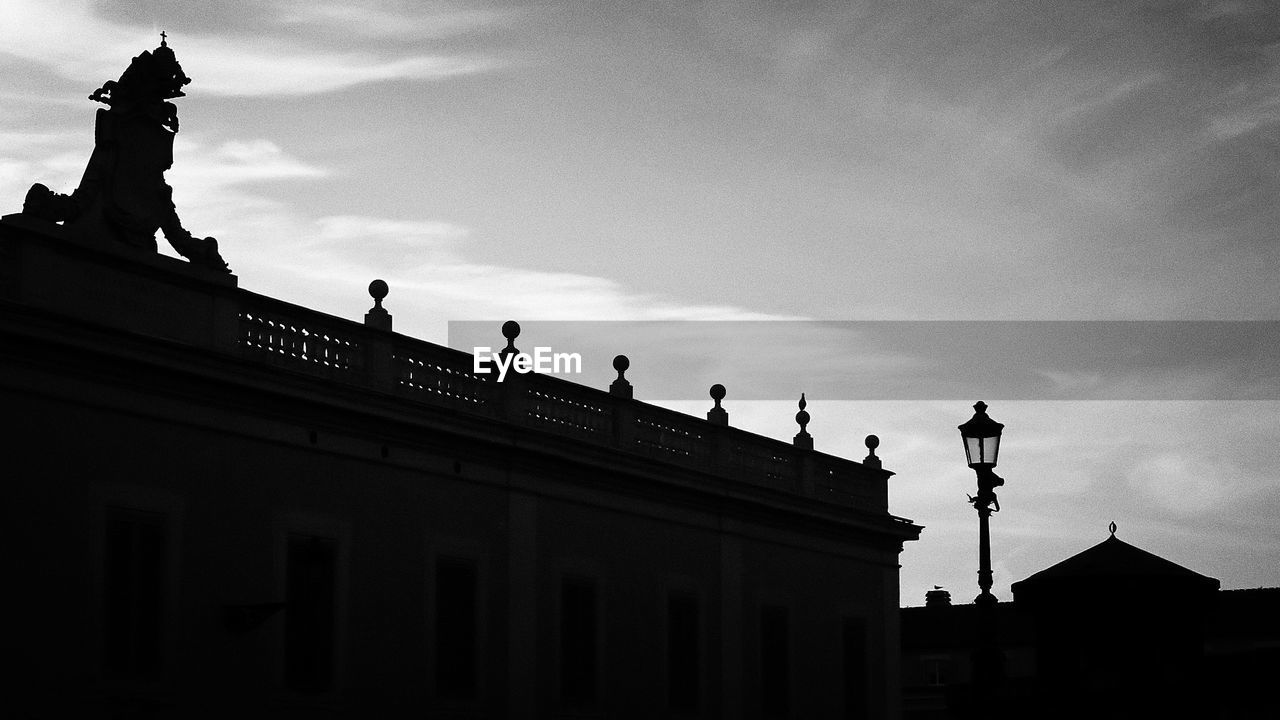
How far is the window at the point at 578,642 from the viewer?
996 inches

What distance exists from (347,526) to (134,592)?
346cm

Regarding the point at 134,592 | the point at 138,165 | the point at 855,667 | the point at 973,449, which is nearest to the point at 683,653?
the point at 855,667

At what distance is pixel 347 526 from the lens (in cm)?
2195

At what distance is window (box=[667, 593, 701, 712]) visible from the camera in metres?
27.5

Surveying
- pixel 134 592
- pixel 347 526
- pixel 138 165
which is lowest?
pixel 134 592

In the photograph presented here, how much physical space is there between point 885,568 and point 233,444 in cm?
1631

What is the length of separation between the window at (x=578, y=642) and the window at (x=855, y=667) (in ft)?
24.1

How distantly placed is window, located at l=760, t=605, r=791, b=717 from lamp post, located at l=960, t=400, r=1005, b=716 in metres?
10.7

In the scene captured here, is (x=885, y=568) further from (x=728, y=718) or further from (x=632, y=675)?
(x=632, y=675)

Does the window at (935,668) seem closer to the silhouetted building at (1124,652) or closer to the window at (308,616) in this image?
the silhouetted building at (1124,652)

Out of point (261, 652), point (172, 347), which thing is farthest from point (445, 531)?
point (172, 347)

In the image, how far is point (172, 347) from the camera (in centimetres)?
1962

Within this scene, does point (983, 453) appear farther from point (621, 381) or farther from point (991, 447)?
point (621, 381)


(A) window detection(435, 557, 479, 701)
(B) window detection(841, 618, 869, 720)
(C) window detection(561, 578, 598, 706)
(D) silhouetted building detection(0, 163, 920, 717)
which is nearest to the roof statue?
(D) silhouetted building detection(0, 163, 920, 717)
